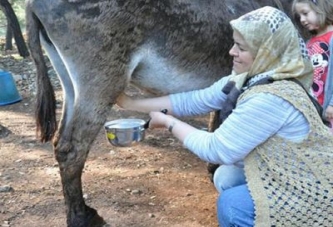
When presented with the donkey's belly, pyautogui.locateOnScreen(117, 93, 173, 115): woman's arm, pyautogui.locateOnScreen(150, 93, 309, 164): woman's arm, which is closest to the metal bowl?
pyautogui.locateOnScreen(117, 93, 173, 115): woman's arm

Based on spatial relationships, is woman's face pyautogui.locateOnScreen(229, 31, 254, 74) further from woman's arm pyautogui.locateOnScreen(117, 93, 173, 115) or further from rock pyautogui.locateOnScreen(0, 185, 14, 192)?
rock pyautogui.locateOnScreen(0, 185, 14, 192)

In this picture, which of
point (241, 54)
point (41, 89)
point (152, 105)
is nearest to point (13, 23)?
point (41, 89)

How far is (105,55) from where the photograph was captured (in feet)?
9.08

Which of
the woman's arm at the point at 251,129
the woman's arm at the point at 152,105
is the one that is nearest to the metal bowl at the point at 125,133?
the woman's arm at the point at 152,105

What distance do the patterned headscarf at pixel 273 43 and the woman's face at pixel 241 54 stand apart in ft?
0.09

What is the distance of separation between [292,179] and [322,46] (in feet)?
3.59

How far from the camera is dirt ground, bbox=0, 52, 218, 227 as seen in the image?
10.4 feet

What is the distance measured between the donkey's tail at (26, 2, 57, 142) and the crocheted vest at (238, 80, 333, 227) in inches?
56.8

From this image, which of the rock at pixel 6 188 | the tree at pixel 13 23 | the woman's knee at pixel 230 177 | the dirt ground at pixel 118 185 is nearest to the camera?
the woman's knee at pixel 230 177

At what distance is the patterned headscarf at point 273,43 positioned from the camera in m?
1.96

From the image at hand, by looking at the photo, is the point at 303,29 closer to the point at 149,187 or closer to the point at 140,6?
the point at 140,6

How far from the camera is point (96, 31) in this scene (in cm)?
274

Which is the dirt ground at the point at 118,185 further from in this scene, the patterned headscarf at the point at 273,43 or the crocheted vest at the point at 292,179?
the patterned headscarf at the point at 273,43

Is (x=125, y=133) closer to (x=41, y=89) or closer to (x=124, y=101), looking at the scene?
(x=124, y=101)
